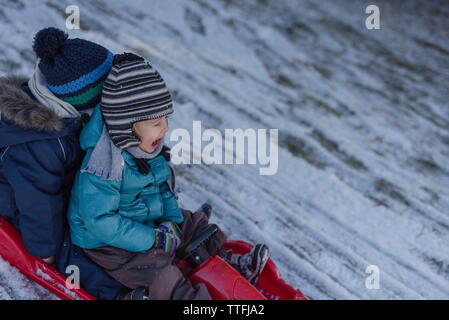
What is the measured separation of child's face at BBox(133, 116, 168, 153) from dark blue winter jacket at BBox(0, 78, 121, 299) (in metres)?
0.23

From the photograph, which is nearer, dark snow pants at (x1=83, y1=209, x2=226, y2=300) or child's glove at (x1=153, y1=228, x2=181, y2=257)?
dark snow pants at (x1=83, y1=209, x2=226, y2=300)

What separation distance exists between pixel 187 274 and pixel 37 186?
68 centimetres

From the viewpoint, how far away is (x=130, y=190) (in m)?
1.53

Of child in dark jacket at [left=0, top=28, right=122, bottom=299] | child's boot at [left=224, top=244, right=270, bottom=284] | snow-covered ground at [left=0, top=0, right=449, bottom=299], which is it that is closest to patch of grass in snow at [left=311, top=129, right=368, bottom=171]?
snow-covered ground at [left=0, top=0, right=449, bottom=299]

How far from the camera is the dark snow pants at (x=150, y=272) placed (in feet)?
4.65

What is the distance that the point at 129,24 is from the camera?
3.64 m

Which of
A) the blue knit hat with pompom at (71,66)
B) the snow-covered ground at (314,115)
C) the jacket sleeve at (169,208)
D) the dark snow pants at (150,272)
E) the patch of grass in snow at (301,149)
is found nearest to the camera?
the blue knit hat with pompom at (71,66)

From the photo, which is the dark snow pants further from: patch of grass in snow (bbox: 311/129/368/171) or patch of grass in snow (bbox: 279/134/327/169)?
patch of grass in snow (bbox: 311/129/368/171)

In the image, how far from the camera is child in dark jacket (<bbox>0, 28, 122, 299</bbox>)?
132 cm

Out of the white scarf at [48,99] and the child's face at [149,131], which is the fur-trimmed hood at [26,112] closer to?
the white scarf at [48,99]

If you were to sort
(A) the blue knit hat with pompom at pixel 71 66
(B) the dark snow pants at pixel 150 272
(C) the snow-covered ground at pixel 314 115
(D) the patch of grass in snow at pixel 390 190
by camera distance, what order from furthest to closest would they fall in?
(D) the patch of grass in snow at pixel 390 190
(C) the snow-covered ground at pixel 314 115
(B) the dark snow pants at pixel 150 272
(A) the blue knit hat with pompom at pixel 71 66

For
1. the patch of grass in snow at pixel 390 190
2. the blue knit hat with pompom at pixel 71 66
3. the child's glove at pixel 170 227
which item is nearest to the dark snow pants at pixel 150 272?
the child's glove at pixel 170 227
